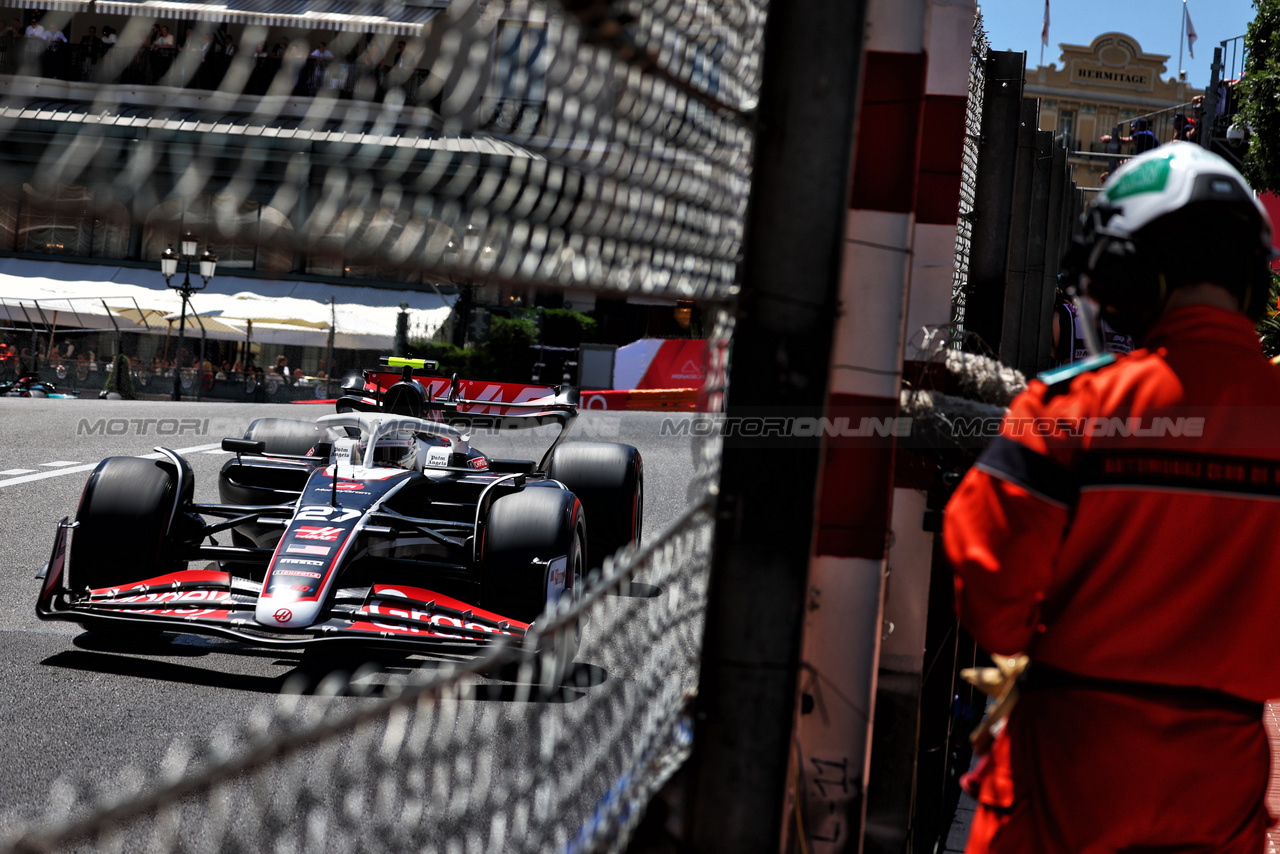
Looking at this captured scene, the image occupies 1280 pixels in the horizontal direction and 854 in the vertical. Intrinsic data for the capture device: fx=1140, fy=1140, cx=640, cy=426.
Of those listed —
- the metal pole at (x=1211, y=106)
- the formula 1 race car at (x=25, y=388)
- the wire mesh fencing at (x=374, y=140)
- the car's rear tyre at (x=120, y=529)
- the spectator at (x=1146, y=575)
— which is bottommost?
the formula 1 race car at (x=25, y=388)

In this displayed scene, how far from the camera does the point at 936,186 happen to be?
255 cm

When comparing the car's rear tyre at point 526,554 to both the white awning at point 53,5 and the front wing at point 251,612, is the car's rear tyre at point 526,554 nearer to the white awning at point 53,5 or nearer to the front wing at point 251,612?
the front wing at point 251,612

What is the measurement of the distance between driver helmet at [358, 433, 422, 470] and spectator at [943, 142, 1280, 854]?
14.1 ft

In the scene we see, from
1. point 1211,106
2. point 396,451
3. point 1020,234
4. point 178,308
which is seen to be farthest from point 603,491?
point 178,308

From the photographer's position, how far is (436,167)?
101 centimetres

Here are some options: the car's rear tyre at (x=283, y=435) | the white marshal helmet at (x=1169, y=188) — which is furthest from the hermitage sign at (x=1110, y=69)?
the white marshal helmet at (x=1169, y=188)

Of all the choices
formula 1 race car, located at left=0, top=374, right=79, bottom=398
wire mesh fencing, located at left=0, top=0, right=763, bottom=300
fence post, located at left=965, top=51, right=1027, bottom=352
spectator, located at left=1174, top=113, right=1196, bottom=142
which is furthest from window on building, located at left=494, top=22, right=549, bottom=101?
formula 1 race car, located at left=0, top=374, right=79, bottom=398

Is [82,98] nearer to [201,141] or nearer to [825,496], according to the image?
[201,141]

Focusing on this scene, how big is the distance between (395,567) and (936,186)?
325 cm

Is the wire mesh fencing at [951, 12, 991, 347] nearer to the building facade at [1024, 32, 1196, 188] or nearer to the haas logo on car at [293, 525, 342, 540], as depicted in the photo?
the haas logo on car at [293, 525, 342, 540]

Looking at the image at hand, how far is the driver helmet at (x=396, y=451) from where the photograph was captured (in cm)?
549

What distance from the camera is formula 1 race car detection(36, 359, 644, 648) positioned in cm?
420

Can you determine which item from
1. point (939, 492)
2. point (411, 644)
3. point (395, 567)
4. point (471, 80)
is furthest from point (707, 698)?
point (395, 567)

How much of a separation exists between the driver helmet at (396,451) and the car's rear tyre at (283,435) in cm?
145
